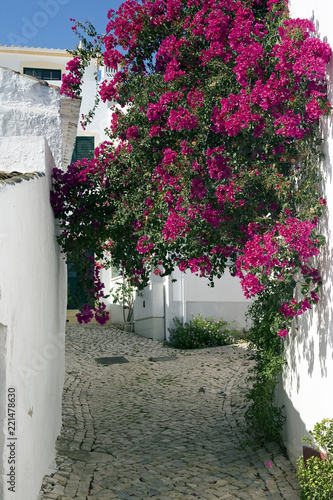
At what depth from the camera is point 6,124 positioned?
22.7ft

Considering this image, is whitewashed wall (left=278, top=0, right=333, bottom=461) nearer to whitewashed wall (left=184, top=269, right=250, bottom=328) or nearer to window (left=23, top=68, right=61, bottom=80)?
whitewashed wall (left=184, top=269, right=250, bottom=328)

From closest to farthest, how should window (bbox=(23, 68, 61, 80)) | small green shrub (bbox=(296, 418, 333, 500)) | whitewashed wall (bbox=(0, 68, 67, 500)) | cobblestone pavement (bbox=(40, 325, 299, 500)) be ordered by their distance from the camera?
1. whitewashed wall (bbox=(0, 68, 67, 500))
2. small green shrub (bbox=(296, 418, 333, 500))
3. cobblestone pavement (bbox=(40, 325, 299, 500))
4. window (bbox=(23, 68, 61, 80))

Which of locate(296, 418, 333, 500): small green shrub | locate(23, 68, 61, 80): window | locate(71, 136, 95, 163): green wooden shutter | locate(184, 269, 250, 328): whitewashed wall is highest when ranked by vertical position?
locate(23, 68, 61, 80): window

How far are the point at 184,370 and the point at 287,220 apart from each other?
22.9 feet

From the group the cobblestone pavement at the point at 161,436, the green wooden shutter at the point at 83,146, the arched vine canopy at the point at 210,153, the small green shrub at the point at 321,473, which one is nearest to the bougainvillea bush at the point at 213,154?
the arched vine canopy at the point at 210,153

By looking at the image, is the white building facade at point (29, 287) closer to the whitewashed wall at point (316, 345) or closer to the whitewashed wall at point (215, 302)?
the whitewashed wall at point (316, 345)

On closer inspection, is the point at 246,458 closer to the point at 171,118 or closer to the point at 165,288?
the point at 171,118

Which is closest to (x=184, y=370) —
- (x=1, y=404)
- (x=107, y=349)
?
(x=107, y=349)

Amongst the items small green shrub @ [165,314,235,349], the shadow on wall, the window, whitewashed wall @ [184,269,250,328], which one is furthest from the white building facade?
the window

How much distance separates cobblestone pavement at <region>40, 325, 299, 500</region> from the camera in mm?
5359

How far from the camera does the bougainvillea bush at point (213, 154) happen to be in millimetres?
4715

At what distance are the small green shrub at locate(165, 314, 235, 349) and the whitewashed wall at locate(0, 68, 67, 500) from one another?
613 centimetres

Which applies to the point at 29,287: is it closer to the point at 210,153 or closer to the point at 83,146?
the point at 210,153

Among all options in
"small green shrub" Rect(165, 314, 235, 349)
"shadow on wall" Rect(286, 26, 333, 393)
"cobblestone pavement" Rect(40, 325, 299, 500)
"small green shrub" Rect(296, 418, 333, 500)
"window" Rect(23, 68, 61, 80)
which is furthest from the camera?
"window" Rect(23, 68, 61, 80)
